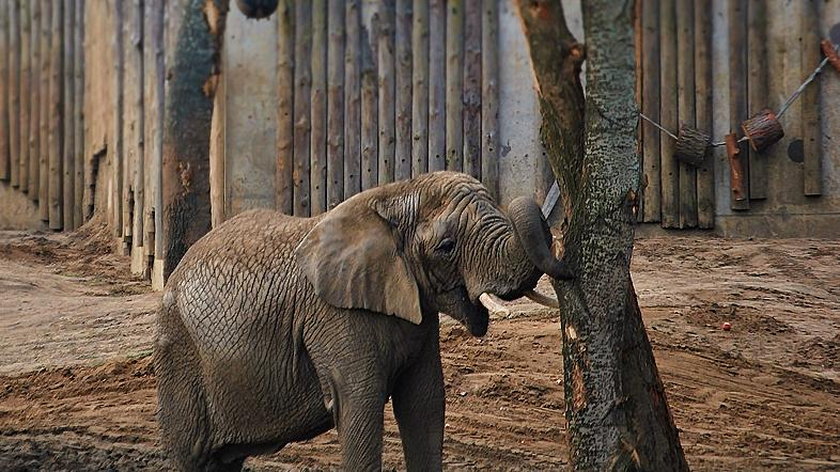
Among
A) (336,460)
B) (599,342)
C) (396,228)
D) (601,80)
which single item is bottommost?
(336,460)

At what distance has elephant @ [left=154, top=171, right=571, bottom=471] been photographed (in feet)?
22.1

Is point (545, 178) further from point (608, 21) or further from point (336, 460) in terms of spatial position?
point (608, 21)

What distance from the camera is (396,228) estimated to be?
7000 millimetres

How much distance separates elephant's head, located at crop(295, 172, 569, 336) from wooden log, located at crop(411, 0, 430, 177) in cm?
673

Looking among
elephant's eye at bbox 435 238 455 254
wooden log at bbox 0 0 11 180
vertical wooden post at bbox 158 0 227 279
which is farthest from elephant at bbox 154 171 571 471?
wooden log at bbox 0 0 11 180

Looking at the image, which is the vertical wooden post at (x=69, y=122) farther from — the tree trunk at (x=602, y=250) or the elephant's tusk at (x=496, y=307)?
the tree trunk at (x=602, y=250)

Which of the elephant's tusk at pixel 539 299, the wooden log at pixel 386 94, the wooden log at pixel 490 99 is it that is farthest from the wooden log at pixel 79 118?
the elephant's tusk at pixel 539 299

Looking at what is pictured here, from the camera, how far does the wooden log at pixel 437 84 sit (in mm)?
13844

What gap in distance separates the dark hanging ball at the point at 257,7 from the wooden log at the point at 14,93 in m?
5.60

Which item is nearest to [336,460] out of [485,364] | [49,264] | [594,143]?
[485,364]

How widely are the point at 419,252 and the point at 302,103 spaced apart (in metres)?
7.54

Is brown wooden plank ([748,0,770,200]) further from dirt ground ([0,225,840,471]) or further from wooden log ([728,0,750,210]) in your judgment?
dirt ground ([0,225,840,471])

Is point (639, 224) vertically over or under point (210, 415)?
over

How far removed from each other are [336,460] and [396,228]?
2.88m
